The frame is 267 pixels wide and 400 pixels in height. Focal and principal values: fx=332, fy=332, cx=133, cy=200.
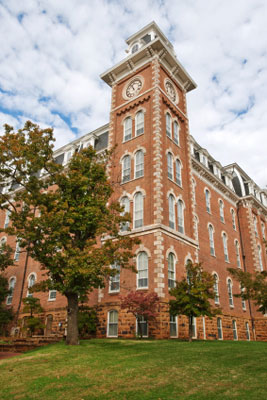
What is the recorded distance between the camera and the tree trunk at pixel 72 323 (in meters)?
15.6

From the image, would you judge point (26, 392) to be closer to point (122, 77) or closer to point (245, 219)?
point (122, 77)

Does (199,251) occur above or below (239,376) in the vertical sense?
above

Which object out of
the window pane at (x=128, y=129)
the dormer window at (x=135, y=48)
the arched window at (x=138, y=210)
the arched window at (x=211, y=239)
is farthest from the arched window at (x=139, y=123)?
the arched window at (x=211, y=239)

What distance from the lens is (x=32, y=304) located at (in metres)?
25.7

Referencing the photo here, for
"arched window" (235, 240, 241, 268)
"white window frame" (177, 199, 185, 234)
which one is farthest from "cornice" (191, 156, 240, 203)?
"white window frame" (177, 199, 185, 234)

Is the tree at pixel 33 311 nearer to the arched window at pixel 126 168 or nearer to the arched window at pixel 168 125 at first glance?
the arched window at pixel 126 168

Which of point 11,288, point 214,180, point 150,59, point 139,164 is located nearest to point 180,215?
point 139,164

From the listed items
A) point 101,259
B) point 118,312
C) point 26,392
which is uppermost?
point 101,259

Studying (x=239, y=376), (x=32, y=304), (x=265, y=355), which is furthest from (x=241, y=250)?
(x=239, y=376)

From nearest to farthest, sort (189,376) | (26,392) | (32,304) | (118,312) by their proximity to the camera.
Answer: (26,392) → (189,376) → (118,312) → (32,304)

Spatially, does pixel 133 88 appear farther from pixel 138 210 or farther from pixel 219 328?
pixel 219 328

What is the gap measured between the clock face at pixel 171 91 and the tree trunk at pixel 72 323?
65.2ft

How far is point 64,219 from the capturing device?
15.5 m

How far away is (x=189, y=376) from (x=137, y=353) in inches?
172
